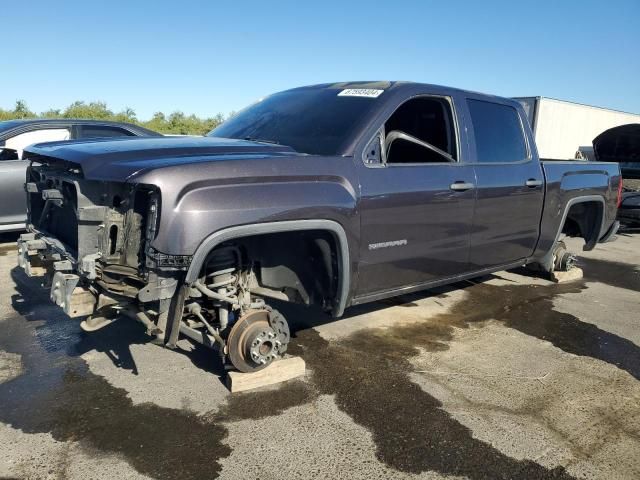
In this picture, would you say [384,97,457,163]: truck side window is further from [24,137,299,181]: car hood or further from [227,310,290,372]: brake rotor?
[227,310,290,372]: brake rotor

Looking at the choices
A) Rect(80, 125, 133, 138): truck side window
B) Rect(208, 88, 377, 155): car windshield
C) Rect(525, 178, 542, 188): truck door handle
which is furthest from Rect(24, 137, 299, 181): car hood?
Rect(80, 125, 133, 138): truck side window

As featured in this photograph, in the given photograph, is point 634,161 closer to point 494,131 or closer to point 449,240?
point 494,131

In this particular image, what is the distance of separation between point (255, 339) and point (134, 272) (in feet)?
2.79

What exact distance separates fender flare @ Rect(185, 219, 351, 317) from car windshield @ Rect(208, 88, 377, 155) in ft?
1.83

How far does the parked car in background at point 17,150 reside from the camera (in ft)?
21.8

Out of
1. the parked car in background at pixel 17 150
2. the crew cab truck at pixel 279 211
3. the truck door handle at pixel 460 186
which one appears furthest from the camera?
the parked car in background at pixel 17 150

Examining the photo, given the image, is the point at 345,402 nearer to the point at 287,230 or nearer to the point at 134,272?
the point at 287,230

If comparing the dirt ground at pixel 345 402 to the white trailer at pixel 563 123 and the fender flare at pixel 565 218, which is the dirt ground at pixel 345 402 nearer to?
the fender flare at pixel 565 218

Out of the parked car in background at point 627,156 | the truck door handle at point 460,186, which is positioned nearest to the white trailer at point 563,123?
the parked car in background at point 627,156

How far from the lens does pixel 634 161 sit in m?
10.6

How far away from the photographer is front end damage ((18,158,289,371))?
271 centimetres

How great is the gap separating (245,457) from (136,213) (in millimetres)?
1372

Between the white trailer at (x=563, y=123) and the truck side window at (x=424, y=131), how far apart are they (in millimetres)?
15216

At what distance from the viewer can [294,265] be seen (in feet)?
11.3
